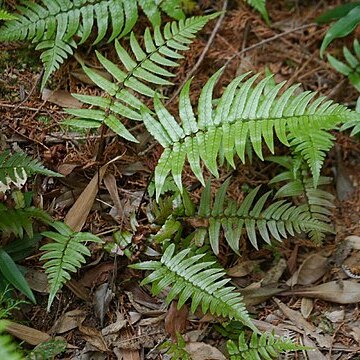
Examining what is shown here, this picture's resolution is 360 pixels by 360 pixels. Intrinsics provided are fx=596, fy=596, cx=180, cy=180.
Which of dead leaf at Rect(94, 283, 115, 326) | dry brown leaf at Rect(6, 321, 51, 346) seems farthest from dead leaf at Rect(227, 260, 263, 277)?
dry brown leaf at Rect(6, 321, 51, 346)

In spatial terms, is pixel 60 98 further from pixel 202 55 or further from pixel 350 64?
pixel 350 64

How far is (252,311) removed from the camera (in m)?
3.24

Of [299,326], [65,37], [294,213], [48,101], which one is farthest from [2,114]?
[299,326]

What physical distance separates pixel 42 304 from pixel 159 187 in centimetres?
90

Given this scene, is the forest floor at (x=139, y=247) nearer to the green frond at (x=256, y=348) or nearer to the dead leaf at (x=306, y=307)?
the dead leaf at (x=306, y=307)

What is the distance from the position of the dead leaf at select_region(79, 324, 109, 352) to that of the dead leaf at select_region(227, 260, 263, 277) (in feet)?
2.59

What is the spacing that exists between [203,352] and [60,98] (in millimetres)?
1688

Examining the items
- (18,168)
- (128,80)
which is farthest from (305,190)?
(18,168)

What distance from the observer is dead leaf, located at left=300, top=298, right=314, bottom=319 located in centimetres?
326

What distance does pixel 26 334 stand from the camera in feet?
9.66

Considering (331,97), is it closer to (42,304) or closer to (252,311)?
(252,311)

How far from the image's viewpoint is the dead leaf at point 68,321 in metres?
3.05

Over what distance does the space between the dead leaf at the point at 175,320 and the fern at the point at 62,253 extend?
1.76 feet

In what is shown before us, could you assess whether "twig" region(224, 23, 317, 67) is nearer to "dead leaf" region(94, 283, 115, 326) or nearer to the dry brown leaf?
"dead leaf" region(94, 283, 115, 326)
